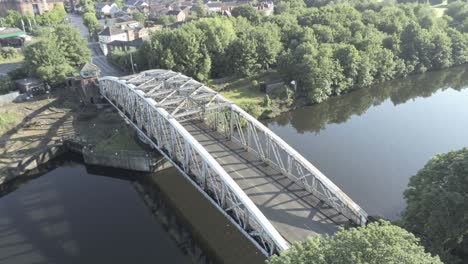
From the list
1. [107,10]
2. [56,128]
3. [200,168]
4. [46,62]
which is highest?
[107,10]

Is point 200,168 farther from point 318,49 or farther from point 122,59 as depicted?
point 122,59

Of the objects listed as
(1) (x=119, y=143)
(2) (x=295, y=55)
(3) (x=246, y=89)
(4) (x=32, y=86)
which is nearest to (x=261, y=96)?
(3) (x=246, y=89)

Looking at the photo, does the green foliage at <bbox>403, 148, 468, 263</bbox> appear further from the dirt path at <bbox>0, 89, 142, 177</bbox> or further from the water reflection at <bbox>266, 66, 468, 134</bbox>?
the dirt path at <bbox>0, 89, 142, 177</bbox>

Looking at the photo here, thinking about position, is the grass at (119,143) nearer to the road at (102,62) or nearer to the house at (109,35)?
the road at (102,62)

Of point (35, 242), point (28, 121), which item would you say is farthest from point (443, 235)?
point (28, 121)

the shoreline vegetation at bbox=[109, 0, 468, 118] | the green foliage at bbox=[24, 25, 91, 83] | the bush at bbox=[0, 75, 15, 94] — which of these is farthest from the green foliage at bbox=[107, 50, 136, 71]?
the bush at bbox=[0, 75, 15, 94]

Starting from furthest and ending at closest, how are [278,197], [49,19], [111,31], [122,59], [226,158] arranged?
[49,19] → [111,31] → [122,59] → [226,158] → [278,197]

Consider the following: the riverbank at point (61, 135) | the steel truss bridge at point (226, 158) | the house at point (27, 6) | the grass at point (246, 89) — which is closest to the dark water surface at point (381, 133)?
the steel truss bridge at point (226, 158)
